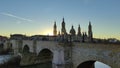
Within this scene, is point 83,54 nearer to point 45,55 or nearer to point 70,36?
point 70,36

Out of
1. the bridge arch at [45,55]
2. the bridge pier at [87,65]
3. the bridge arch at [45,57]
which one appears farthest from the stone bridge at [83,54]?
the bridge arch at [45,57]

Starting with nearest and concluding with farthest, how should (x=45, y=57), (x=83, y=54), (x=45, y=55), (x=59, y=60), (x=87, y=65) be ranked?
1. (x=83, y=54)
2. (x=59, y=60)
3. (x=87, y=65)
4. (x=45, y=55)
5. (x=45, y=57)

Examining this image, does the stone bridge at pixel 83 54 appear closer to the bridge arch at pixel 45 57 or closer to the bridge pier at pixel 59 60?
the bridge pier at pixel 59 60

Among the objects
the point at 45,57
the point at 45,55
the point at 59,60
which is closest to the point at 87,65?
the point at 59,60

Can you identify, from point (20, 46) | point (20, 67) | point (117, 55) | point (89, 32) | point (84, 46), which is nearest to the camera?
point (117, 55)

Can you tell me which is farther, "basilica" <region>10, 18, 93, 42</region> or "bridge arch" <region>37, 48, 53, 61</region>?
"bridge arch" <region>37, 48, 53, 61</region>

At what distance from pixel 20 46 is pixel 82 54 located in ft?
120

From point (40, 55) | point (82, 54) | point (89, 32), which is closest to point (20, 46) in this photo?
point (40, 55)

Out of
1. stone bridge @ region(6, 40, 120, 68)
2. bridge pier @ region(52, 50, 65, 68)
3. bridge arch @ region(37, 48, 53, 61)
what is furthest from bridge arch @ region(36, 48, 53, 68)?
bridge pier @ region(52, 50, 65, 68)

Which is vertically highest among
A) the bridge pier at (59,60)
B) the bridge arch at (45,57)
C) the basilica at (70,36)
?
the basilica at (70,36)

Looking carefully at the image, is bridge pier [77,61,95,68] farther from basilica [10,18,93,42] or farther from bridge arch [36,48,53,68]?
bridge arch [36,48,53,68]

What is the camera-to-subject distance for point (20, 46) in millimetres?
55875

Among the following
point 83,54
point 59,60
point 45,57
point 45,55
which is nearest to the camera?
point 83,54

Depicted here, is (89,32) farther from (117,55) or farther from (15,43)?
(117,55)
